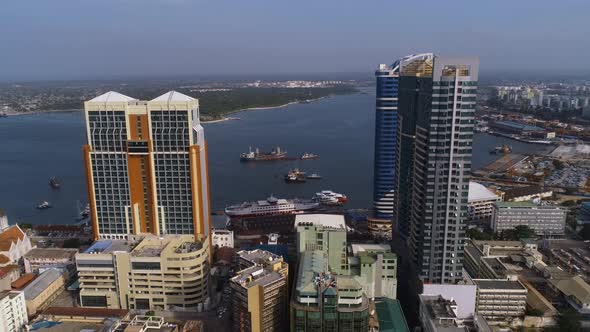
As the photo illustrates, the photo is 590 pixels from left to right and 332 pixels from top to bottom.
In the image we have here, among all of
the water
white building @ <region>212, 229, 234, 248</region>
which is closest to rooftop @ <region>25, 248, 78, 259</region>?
white building @ <region>212, 229, 234, 248</region>

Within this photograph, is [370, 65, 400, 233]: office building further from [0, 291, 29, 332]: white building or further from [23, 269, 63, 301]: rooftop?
[0, 291, 29, 332]: white building

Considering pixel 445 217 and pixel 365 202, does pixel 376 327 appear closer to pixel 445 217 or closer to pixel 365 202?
pixel 445 217

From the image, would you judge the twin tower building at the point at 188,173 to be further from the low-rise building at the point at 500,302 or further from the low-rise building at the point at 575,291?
the low-rise building at the point at 575,291

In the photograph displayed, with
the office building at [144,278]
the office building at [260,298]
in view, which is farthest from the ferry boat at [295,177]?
the office building at [260,298]

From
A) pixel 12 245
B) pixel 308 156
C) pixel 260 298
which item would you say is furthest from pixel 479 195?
pixel 12 245

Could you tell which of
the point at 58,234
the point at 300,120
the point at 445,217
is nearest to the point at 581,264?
the point at 445,217

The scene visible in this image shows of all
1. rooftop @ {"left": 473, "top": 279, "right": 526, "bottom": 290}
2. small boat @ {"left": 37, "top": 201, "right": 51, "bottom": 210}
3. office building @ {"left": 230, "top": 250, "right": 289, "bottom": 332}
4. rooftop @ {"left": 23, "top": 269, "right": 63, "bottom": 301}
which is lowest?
small boat @ {"left": 37, "top": 201, "right": 51, "bottom": 210}
